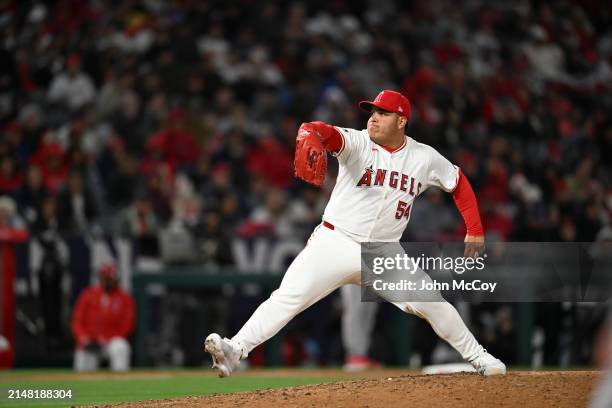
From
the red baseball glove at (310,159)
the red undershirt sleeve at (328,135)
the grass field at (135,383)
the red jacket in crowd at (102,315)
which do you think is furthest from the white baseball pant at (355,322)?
the red baseball glove at (310,159)

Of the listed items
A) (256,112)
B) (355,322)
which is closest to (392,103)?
(355,322)

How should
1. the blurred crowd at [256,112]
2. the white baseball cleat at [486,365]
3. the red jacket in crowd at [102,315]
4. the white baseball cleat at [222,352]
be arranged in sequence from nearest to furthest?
1. the white baseball cleat at [222,352]
2. the white baseball cleat at [486,365]
3. the red jacket in crowd at [102,315]
4. the blurred crowd at [256,112]

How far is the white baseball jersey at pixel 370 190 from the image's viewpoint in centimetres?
616

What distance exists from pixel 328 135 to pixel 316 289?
0.89 meters

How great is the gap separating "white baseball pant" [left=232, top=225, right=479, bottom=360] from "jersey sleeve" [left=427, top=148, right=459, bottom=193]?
0.70 metres

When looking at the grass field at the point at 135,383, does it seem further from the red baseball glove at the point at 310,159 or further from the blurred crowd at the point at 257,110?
the red baseball glove at the point at 310,159

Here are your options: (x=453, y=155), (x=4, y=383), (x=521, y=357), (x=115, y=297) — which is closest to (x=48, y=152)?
(x=115, y=297)

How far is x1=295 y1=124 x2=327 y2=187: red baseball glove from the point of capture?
5.61 metres

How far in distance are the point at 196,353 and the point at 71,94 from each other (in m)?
4.20

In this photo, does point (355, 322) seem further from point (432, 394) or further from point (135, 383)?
point (432, 394)

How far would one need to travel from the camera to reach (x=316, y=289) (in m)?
6.01

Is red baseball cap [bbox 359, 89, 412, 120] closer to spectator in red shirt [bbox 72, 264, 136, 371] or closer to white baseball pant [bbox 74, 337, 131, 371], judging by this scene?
spectator in red shirt [bbox 72, 264, 136, 371]

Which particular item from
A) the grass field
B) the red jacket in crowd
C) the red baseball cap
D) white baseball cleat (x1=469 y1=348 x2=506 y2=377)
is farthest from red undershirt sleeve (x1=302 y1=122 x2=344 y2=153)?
the red jacket in crowd

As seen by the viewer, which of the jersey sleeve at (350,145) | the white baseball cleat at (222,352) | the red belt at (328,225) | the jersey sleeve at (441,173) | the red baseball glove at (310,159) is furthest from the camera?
the jersey sleeve at (441,173)
